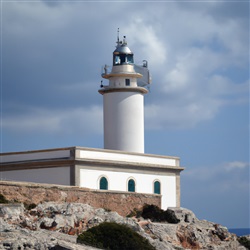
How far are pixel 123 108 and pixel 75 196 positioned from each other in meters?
8.92

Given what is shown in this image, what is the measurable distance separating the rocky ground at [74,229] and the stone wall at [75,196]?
1.38 meters

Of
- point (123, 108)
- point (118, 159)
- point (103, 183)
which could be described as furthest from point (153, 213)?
point (123, 108)

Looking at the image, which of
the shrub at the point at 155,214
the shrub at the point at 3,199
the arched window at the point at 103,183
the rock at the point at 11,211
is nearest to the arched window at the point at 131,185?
the arched window at the point at 103,183

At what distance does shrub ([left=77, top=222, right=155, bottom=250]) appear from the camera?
19.5m

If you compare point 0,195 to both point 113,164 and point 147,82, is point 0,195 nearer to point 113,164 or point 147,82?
point 113,164

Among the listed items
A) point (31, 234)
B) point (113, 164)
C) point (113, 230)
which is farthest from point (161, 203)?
point (31, 234)

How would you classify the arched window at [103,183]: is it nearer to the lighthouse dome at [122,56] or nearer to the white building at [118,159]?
the white building at [118,159]

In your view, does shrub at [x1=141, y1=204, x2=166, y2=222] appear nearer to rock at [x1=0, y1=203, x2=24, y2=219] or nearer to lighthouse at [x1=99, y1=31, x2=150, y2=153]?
lighthouse at [x1=99, y1=31, x2=150, y2=153]

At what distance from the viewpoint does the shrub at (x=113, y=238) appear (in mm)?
19531

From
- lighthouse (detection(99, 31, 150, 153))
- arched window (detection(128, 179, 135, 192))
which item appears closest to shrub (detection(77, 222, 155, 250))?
arched window (detection(128, 179, 135, 192))

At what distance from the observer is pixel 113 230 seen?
799 inches

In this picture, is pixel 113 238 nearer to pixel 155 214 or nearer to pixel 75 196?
pixel 75 196

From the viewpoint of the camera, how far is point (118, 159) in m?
33.0

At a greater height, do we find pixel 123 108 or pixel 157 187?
pixel 123 108
